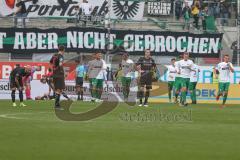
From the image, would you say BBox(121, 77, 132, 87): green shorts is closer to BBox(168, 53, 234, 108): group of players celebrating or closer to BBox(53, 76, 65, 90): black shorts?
BBox(168, 53, 234, 108): group of players celebrating

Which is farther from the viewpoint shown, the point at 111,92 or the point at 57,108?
the point at 111,92

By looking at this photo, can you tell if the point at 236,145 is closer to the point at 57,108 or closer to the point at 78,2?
the point at 57,108

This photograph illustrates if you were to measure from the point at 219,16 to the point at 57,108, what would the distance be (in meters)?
19.1

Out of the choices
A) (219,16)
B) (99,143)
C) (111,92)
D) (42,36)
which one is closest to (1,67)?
(42,36)

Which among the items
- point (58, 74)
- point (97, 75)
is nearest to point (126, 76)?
point (97, 75)

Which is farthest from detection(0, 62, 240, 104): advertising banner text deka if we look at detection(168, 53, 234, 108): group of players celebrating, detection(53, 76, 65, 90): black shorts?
detection(53, 76, 65, 90): black shorts

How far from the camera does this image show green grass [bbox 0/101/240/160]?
39.4 ft

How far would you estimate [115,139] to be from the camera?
1444 centimetres

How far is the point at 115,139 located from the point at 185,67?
52.2ft

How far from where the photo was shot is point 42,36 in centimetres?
3622

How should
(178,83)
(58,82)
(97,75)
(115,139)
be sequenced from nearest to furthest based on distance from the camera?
(115,139), (58,82), (178,83), (97,75)

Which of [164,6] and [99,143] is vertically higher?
[164,6]

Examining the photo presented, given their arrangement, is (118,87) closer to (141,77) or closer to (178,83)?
(178,83)

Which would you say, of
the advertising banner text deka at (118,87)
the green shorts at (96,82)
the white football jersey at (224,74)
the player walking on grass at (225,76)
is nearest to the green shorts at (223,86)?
the player walking on grass at (225,76)
